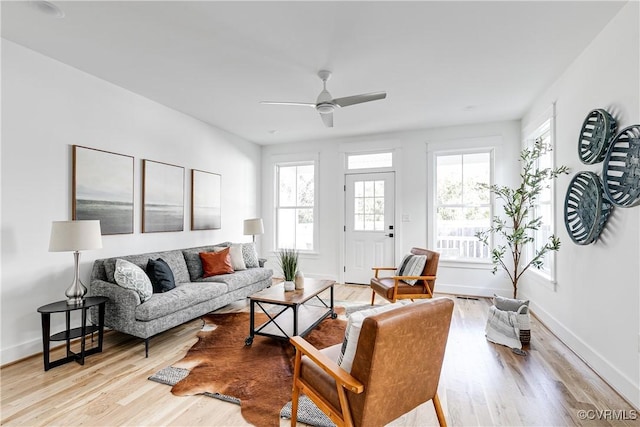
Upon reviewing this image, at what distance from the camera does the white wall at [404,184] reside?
493cm

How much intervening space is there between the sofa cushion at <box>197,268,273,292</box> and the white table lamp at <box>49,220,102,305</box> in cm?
140

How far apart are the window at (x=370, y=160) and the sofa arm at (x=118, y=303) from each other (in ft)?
13.3

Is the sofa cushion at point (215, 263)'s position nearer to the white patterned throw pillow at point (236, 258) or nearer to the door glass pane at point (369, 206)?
the white patterned throw pillow at point (236, 258)

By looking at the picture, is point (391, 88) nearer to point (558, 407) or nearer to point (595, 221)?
point (595, 221)

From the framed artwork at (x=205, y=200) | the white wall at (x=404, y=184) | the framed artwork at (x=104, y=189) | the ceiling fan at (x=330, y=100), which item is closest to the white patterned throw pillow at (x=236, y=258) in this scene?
the framed artwork at (x=205, y=200)

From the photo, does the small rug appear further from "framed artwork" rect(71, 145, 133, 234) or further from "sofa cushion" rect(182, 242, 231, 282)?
"framed artwork" rect(71, 145, 133, 234)

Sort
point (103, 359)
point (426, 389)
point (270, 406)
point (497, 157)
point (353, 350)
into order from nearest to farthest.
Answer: point (353, 350) → point (426, 389) → point (270, 406) → point (103, 359) → point (497, 157)

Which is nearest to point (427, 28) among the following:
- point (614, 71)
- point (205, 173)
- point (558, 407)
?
point (614, 71)

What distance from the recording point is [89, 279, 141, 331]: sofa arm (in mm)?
2848

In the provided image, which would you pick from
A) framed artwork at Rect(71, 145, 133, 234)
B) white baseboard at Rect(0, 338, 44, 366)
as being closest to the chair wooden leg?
white baseboard at Rect(0, 338, 44, 366)

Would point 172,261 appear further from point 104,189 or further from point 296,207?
point 296,207

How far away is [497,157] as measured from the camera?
492cm

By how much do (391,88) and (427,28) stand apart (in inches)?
46.1

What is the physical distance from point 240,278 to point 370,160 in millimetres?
3088
